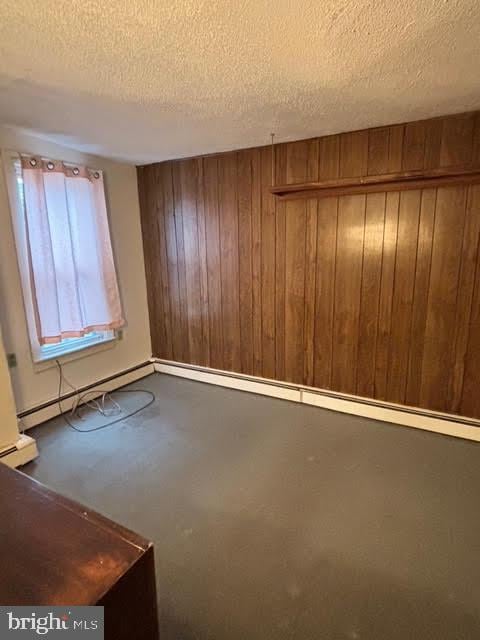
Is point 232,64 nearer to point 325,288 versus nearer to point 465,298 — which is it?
point 325,288

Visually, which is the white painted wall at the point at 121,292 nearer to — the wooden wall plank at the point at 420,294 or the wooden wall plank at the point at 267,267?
the wooden wall plank at the point at 267,267

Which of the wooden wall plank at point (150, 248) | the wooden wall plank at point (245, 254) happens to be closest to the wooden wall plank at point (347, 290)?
the wooden wall plank at point (245, 254)

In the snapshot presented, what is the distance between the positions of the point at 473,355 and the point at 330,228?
130cm

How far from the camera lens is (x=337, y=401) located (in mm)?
2881

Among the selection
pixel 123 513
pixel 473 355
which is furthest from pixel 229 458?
pixel 473 355

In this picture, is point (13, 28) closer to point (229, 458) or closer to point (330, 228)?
point (330, 228)

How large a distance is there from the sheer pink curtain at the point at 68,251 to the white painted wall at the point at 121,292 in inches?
4.9

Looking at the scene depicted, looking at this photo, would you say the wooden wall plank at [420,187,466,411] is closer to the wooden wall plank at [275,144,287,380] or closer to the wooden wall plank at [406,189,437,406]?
the wooden wall plank at [406,189,437,406]

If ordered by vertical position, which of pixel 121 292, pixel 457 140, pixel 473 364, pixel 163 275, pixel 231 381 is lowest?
pixel 231 381

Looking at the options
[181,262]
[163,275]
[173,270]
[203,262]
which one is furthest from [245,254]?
[163,275]

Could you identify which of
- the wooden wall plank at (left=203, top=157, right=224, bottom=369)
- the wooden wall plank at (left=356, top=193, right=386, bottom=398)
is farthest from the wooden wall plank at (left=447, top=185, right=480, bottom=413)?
the wooden wall plank at (left=203, top=157, right=224, bottom=369)

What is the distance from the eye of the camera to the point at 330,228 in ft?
8.73

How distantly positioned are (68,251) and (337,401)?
7.97ft

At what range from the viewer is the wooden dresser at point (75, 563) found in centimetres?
71
